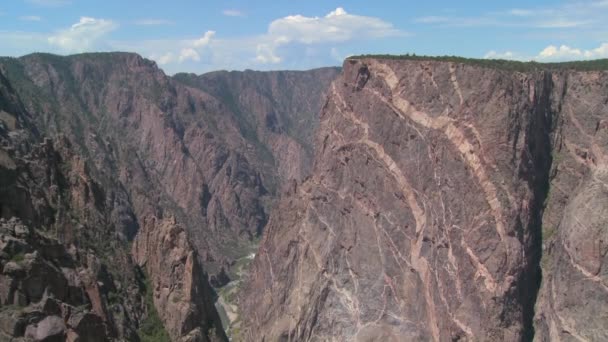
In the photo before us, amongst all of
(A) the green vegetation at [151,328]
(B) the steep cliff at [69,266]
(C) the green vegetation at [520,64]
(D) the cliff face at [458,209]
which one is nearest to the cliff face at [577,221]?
(D) the cliff face at [458,209]

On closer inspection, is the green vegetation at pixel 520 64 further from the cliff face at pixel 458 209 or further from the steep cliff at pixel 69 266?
the steep cliff at pixel 69 266

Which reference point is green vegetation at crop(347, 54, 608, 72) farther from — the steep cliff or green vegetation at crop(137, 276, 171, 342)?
green vegetation at crop(137, 276, 171, 342)

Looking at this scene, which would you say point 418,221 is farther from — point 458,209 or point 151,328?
point 151,328

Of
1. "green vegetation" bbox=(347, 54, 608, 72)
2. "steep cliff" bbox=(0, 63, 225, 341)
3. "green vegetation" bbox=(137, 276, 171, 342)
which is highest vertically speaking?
"green vegetation" bbox=(347, 54, 608, 72)

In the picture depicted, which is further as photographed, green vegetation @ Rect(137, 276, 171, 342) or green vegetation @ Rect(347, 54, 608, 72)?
green vegetation @ Rect(347, 54, 608, 72)

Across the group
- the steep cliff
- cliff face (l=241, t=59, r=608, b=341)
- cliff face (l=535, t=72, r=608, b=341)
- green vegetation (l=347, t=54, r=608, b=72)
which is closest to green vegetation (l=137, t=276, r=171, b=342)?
the steep cliff

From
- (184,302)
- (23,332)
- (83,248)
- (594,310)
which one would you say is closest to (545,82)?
(594,310)

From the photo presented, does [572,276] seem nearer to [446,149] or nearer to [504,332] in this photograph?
[504,332]
